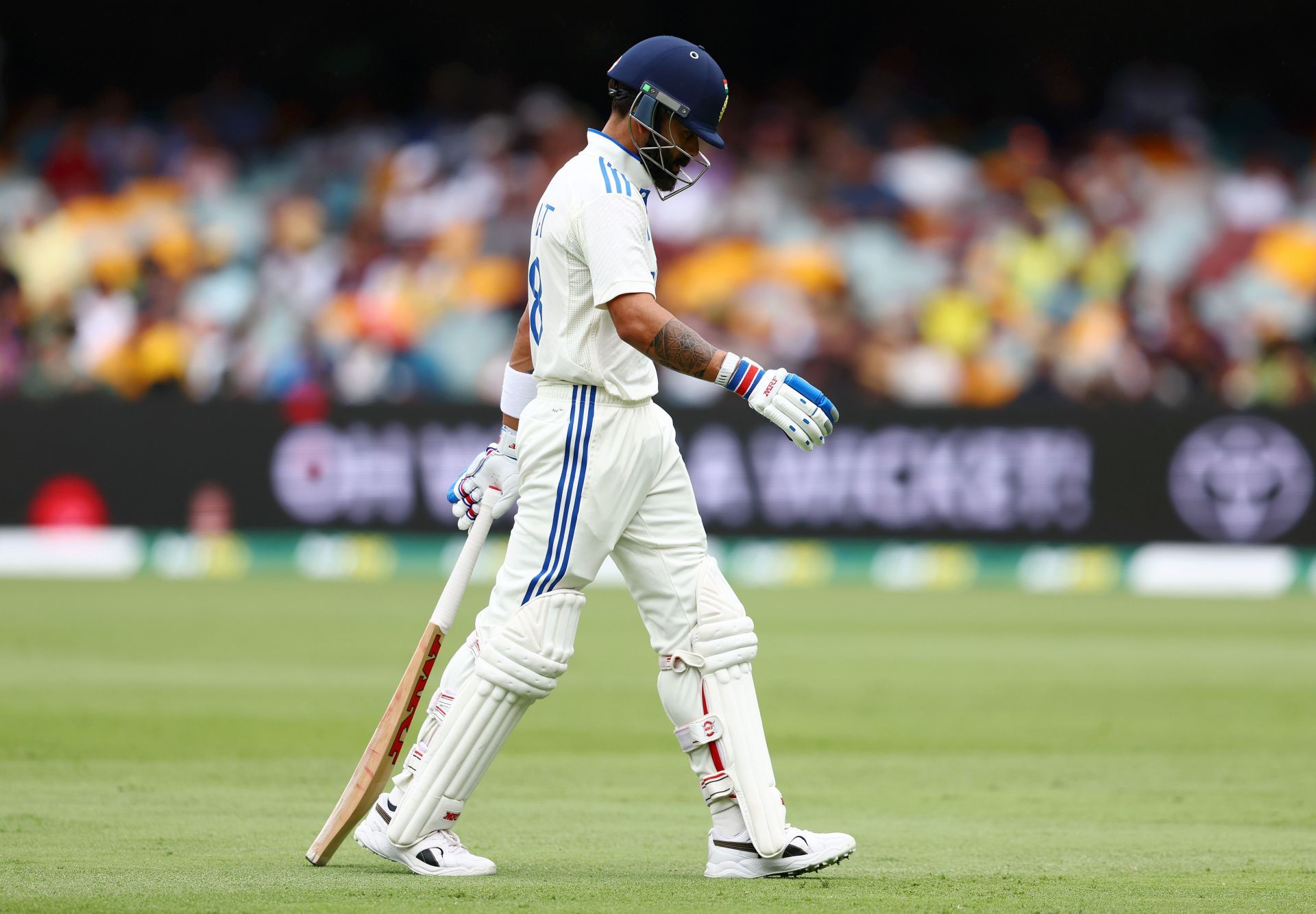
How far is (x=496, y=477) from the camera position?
4.46 m

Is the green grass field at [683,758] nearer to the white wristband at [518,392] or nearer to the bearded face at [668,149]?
the white wristband at [518,392]

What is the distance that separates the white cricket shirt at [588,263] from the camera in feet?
13.5

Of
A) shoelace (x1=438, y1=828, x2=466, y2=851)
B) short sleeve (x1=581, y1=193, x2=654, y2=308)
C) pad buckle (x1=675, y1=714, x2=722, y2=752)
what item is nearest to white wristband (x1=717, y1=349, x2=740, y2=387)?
short sleeve (x1=581, y1=193, x2=654, y2=308)

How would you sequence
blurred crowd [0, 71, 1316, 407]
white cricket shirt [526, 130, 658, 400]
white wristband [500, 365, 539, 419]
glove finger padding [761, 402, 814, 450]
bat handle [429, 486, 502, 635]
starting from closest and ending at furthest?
glove finger padding [761, 402, 814, 450], white cricket shirt [526, 130, 658, 400], bat handle [429, 486, 502, 635], white wristband [500, 365, 539, 419], blurred crowd [0, 71, 1316, 407]

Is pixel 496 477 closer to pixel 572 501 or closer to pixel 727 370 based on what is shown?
pixel 572 501

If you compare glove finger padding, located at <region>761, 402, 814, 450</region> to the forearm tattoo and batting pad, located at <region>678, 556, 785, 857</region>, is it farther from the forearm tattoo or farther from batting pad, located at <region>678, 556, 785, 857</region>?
batting pad, located at <region>678, 556, 785, 857</region>

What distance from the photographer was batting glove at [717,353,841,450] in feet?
13.1

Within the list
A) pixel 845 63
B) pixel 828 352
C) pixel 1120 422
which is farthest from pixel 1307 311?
pixel 845 63

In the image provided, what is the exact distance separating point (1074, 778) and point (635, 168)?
9.70 feet

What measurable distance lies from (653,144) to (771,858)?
5.38ft

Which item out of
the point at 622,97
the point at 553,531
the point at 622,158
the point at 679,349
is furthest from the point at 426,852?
the point at 622,97

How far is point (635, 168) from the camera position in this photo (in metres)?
4.30

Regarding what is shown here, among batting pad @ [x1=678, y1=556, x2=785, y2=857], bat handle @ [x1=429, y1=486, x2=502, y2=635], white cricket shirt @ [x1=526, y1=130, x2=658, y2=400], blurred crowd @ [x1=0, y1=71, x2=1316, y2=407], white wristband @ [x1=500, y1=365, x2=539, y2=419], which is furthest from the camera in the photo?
blurred crowd @ [x1=0, y1=71, x2=1316, y2=407]

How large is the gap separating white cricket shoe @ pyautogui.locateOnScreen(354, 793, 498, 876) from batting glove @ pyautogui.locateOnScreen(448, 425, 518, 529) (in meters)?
0.71
